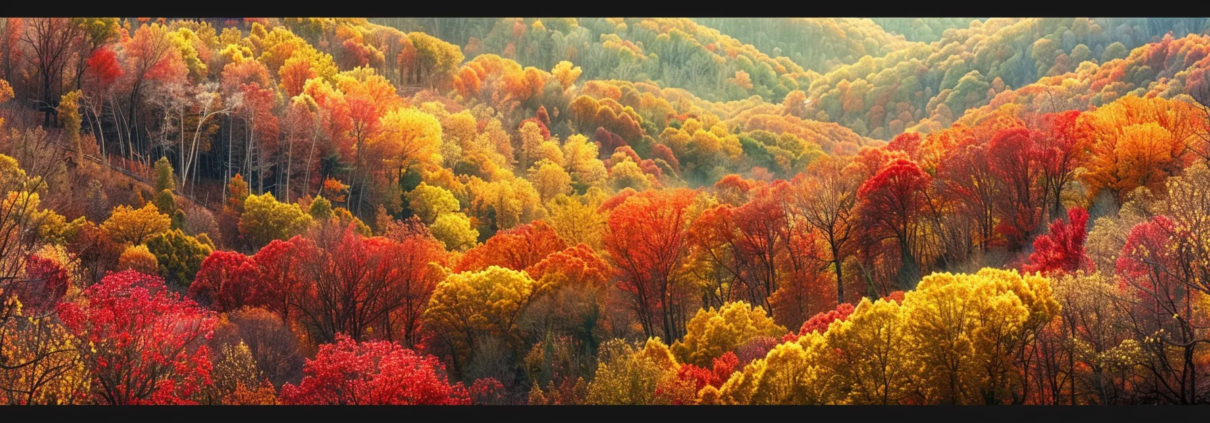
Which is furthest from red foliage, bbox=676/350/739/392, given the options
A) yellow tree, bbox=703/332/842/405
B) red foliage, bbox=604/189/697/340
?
red foliage, bbox=604/189/697/340

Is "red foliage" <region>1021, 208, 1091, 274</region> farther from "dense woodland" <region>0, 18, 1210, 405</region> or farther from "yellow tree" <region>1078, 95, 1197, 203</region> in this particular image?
"yellow tree" <region>1078, 95, 1197, 203</region>

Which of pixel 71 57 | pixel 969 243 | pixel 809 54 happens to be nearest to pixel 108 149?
pixel 71 57

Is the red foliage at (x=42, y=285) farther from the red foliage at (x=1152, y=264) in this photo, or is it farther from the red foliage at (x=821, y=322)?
the red foliage at (x=1152, y=264)

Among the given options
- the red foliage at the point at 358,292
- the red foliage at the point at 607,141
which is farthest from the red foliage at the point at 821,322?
the red foliage at the point at 607,141

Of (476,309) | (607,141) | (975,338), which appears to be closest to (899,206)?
(975,338)

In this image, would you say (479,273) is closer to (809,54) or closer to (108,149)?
(108,149)
